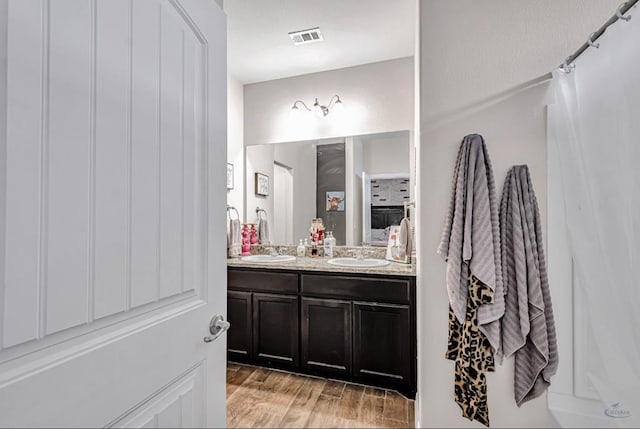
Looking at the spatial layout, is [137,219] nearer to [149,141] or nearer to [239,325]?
[149,141]

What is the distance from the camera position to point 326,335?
87.4 inches

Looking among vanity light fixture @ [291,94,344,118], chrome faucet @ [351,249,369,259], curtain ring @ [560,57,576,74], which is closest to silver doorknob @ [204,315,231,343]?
curtain ring @ [560,57,576,74]

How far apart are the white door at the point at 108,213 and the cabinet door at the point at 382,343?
132 cm

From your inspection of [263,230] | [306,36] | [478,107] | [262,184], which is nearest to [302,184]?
[262,184]

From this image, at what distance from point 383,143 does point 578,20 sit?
150cm

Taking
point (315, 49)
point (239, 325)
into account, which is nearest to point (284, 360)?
point (239, 325)

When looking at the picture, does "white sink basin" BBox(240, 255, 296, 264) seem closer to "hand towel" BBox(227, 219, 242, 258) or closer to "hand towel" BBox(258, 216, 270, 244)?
"hand towel" BBox(227, 219, 242, 258)

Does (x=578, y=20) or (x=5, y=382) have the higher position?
(x=578, y=20)

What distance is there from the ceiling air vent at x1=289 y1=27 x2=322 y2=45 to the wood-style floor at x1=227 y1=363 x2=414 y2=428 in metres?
2.63

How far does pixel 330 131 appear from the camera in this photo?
292 centimetres

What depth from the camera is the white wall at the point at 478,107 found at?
4.74ft

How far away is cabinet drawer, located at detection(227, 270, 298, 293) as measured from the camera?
2307 millimetres

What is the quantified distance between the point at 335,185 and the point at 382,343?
4.72ft

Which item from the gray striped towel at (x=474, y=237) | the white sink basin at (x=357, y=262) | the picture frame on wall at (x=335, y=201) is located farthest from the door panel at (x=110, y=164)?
the picture frame on wall at (x=335, y=201)
